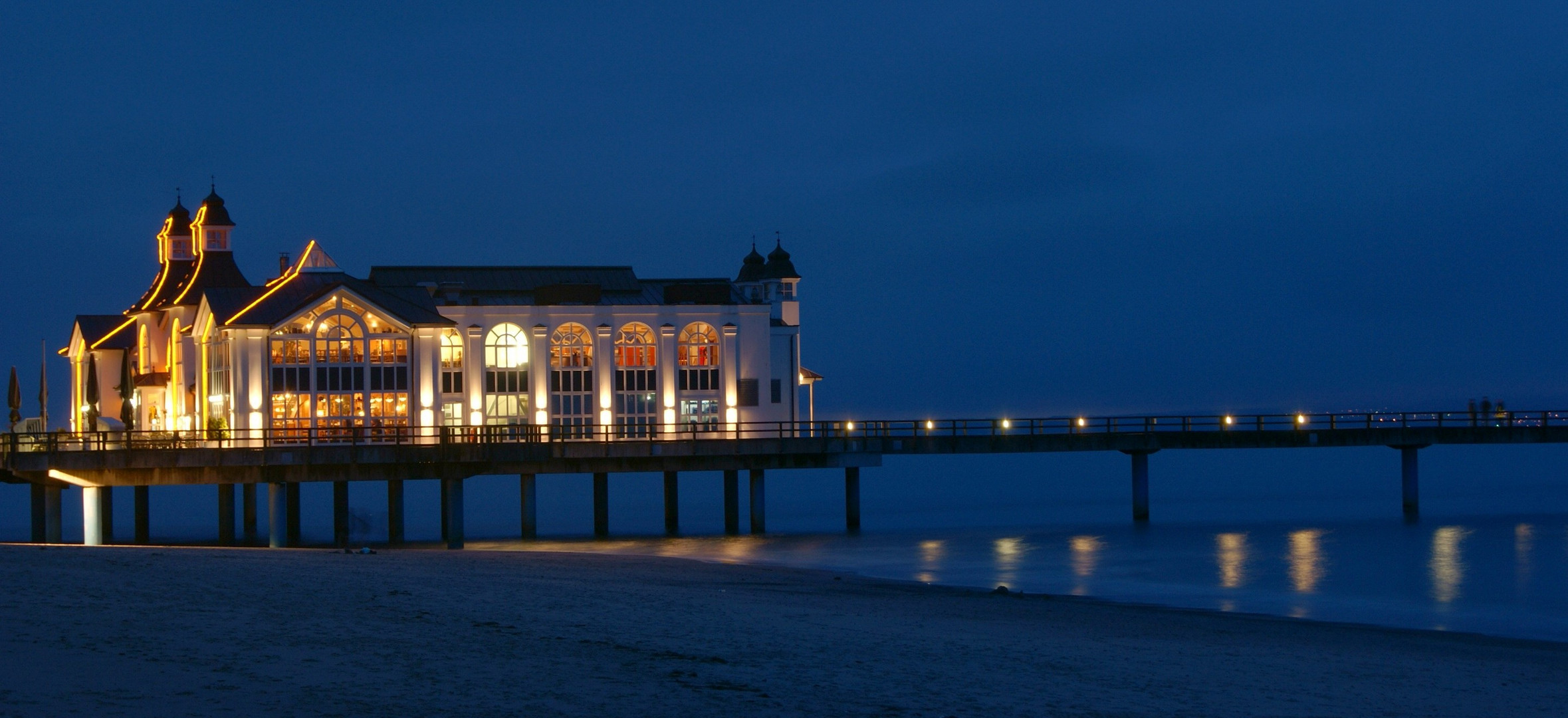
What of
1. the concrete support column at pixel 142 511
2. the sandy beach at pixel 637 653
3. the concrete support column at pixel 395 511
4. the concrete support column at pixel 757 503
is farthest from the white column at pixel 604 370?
the sandy beach at pixel 637 653

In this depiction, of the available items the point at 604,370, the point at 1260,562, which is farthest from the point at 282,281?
the point at 1260,562

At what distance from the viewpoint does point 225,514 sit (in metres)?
40.4

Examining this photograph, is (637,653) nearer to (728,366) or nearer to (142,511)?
(142,511)

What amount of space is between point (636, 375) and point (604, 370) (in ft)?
3.73

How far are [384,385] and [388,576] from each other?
27.0 m

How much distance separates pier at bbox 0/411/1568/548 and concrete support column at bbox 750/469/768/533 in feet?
0.21

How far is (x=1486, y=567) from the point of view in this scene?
32812 millimetres

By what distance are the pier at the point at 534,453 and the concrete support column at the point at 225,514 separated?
2.1 inches

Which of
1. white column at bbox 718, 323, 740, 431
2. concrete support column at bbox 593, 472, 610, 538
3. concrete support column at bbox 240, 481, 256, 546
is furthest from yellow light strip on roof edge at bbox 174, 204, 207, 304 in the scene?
concrete support column at bbox 593, 472, 610, 538

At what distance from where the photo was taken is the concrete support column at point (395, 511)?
38594 mm

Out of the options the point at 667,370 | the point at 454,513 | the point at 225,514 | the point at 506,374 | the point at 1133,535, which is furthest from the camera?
the point at 667,370

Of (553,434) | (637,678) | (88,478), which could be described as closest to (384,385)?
(553,434)

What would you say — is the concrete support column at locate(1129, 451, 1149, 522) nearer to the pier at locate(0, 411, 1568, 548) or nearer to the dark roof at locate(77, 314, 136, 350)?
the pier at locate(0, 411, 1568, 548)

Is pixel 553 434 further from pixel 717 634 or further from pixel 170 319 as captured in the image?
pixel 717 634
